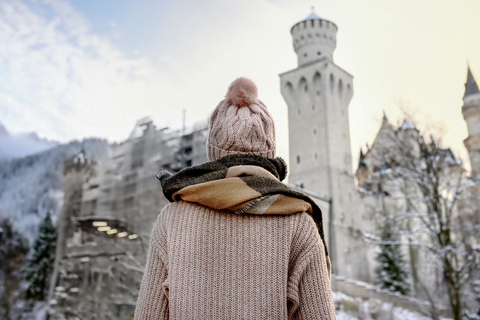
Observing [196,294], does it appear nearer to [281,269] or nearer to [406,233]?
[281,269]

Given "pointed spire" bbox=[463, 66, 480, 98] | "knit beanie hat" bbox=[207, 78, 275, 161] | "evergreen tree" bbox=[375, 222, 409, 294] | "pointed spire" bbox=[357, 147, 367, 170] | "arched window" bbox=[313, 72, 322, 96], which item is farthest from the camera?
"pointed spire" bbox=[357, 147, 367, 170]

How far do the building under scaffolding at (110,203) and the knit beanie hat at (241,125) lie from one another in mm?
22675

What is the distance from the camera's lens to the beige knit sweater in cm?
188

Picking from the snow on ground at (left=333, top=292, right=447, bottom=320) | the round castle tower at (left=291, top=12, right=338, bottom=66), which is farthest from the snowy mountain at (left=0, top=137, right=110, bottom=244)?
the snow on ground at (left=333, top=292, right=447, bottom=320)

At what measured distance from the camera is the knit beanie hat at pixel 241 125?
215 cm

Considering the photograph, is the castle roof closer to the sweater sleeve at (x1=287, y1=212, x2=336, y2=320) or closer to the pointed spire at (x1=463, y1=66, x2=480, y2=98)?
the pointed spire at (x1=463, y1=66, x2=480, y2=98)

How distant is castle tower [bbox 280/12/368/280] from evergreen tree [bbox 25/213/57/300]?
22.1 metres

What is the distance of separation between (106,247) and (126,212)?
2734 mm

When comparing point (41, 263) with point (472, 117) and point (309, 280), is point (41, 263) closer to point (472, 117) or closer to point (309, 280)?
point (472, 117)

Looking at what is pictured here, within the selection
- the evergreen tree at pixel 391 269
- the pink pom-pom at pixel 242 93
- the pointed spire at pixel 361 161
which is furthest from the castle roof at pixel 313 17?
the pink pom-pom at pixel 242 93

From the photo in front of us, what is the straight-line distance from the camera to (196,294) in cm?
191

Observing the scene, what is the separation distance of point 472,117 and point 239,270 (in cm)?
4658

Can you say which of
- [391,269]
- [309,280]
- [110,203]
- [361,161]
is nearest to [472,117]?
[361,161]

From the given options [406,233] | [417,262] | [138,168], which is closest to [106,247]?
[138,168]
